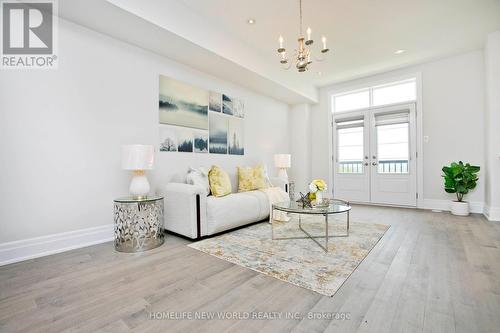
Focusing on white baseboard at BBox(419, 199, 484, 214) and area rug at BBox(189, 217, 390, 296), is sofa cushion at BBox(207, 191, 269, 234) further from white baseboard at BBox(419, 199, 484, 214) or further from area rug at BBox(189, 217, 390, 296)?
white baseboard at BBox(419, 199, 484, 214)

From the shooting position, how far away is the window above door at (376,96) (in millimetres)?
5180

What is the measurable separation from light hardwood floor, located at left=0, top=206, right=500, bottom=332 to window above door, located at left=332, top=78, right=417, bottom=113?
367cm

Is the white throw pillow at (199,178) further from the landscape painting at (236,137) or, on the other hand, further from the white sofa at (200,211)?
the landscape painting at (236,137)

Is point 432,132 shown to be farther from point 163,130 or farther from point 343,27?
point 163,130

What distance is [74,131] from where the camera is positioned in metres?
2.72

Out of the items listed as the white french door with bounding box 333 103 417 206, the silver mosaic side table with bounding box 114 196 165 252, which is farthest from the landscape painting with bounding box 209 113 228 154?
the white french door with bounding box 333 103 417 206

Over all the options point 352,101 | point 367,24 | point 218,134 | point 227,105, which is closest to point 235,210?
point 218,134

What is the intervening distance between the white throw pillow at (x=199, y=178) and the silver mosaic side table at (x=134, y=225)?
2.18ft

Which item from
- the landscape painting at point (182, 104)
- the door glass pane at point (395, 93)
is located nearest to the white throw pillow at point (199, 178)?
the landscape painting at point (182, 104)

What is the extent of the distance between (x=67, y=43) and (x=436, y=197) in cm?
666

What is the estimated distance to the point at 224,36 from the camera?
143 inches

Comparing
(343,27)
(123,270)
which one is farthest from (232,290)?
(343,27)

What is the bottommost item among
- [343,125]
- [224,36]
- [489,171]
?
[489,171]

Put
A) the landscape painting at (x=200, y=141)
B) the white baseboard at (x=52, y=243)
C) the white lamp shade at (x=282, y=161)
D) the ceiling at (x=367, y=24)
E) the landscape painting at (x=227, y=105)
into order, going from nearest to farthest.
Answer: the white baseboard at (x=52, y=243), the ceiling at (x=367, y=24), the landscape painting at (x=200, y=141), the landscape painting at (x=227, y=105), the white lamp shade at (x=282, y=161)
